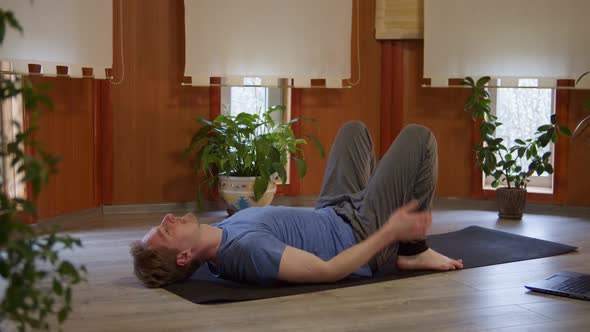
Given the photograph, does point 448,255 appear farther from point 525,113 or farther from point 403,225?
point 525,113

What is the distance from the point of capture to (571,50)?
4543 mm

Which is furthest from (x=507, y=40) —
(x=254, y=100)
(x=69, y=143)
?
(x=69, y=143)

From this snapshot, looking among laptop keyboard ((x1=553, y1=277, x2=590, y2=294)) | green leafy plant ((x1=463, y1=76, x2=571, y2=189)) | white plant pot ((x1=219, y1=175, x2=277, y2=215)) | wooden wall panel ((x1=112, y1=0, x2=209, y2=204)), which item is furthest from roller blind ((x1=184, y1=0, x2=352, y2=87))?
laptop keyboard ((x1=553, y1=277, x2=590, y2=294))

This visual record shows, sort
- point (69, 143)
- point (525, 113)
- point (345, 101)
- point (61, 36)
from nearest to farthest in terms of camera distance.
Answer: point (61, 36) → point (69, 143) → point (525, 113) → point (345, 101)

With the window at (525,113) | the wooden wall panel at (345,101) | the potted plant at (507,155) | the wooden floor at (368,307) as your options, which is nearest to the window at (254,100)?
the wooden wall panel at (345,101)

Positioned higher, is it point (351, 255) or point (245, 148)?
point (245, 148)

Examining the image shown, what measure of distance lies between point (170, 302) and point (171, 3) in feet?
8.56

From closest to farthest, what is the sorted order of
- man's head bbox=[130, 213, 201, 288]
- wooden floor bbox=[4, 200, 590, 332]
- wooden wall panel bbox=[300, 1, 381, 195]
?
wooden floor bbox=[4, 200, 590, 332], man's head bbox=[130, 213, 201, 288], wooden wall panel bbox=[300, 1, 381, 195]

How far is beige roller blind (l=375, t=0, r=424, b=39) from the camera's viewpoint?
16.2 ft

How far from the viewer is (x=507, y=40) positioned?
4680 mm

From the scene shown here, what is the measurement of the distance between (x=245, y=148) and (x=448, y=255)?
1.52 metres

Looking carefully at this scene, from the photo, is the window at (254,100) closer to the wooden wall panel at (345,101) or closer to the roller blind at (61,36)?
the wooden wall panel at (345,101)

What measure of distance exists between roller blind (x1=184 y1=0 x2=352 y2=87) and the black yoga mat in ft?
5.16

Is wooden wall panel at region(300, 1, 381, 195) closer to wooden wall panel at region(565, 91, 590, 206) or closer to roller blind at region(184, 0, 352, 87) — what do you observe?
roller blind at region(184, 0, 352, 87)
